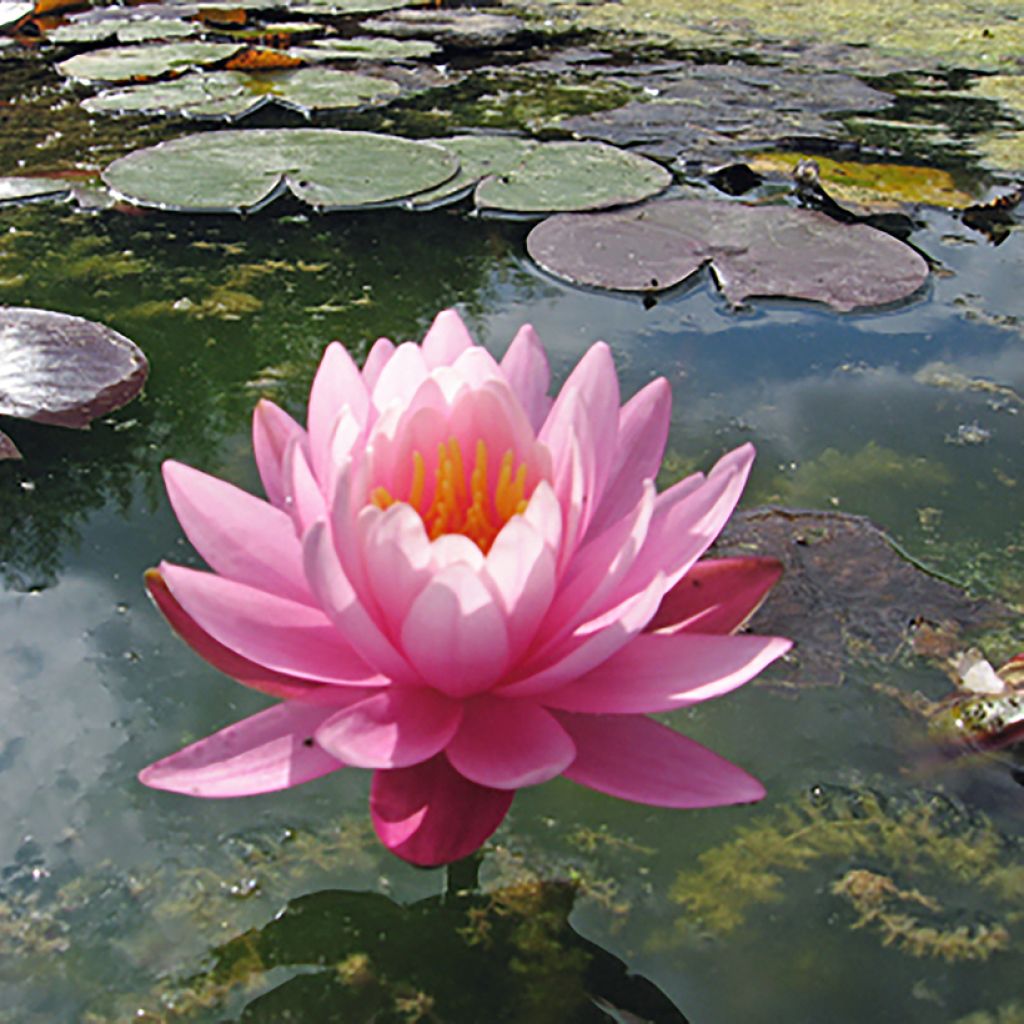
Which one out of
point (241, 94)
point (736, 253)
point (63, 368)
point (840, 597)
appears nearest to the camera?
point (840, 597)

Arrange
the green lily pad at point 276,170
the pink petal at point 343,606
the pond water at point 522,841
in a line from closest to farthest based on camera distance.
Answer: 1. the pink petal at point 343,606
2. the pond water at point 522,841
3. the green lily pad at point 276,170

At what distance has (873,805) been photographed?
1250mm

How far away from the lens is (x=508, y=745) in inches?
39.2

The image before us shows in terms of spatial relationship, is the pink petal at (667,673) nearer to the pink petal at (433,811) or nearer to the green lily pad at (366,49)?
the pink petal at (433,811)

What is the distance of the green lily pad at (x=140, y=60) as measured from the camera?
443 centimetres

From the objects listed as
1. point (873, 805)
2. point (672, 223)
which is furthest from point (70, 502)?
point (672, 223)

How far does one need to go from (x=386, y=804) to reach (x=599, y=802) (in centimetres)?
35

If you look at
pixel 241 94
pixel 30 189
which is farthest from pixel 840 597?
pixel 241 94

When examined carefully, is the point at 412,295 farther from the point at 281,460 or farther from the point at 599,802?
the point at 599,802

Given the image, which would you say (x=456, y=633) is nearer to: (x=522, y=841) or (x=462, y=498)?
(x=462, y=498)

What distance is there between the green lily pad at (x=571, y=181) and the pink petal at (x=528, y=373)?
5.87 ft

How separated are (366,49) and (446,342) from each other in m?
4.34

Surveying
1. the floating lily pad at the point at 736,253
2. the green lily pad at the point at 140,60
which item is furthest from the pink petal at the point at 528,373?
the green lily pad at the point at 140,60

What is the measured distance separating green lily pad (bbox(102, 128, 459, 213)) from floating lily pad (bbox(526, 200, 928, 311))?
56cm
